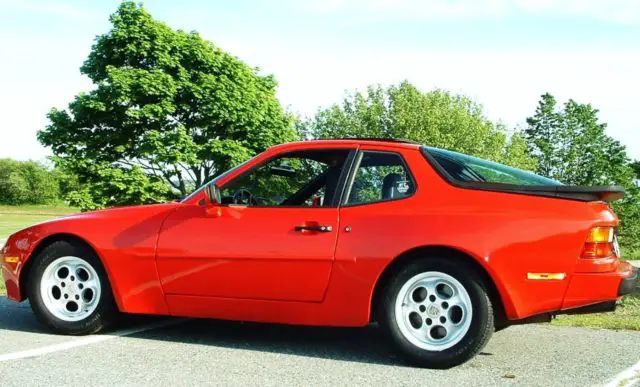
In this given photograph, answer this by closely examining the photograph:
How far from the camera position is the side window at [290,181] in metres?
5.09

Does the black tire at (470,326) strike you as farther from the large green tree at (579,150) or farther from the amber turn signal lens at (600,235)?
the large green tree at (579,150)

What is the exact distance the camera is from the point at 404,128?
54188 millimetres

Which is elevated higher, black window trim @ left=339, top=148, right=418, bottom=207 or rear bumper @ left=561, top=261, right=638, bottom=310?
black window trim @ left=339, top=148, right=418, bottom=207

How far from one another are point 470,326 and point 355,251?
90 cm

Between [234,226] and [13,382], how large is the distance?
177 centimetres

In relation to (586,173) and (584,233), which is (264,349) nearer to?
(584,233)

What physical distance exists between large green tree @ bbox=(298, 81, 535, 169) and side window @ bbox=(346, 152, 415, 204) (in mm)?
47302

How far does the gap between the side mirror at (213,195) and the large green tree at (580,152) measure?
54780 millimetres

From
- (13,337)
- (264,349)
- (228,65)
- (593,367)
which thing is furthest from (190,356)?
(228,65)

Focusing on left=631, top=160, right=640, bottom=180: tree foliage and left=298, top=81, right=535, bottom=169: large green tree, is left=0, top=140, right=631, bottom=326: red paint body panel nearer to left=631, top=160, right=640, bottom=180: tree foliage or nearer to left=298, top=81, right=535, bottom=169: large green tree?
left=298, top=81, right=535, bottom=169: large green tree

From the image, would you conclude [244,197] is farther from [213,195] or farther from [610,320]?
[610,320]

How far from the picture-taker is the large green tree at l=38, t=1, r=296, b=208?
3412 centimetres

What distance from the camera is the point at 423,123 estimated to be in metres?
54.0

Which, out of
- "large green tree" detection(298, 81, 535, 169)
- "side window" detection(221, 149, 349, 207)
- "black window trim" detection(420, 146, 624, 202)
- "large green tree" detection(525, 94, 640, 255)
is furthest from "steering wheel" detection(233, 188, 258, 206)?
"large green tree" detection(525, 94, 640, 255)
